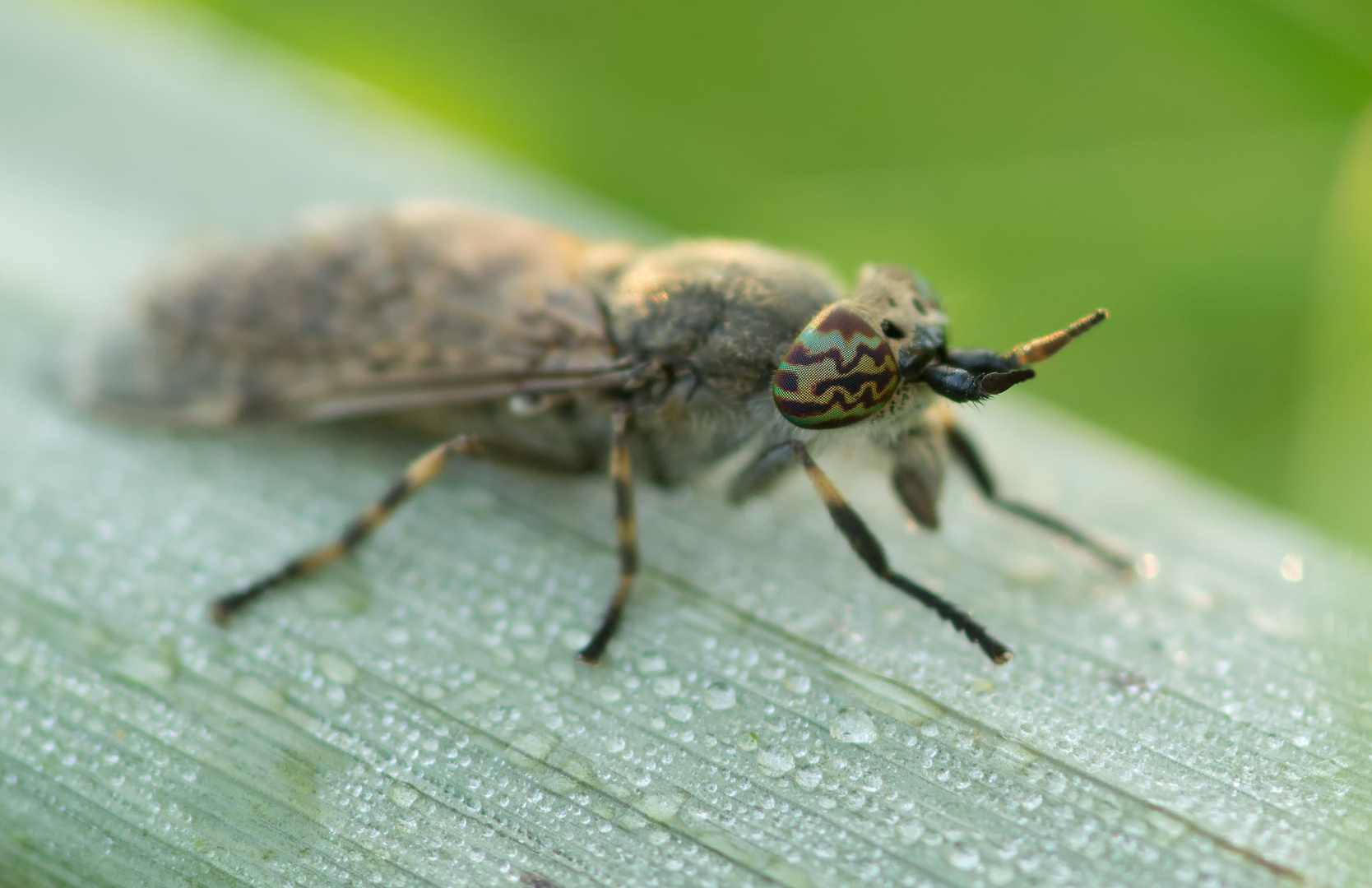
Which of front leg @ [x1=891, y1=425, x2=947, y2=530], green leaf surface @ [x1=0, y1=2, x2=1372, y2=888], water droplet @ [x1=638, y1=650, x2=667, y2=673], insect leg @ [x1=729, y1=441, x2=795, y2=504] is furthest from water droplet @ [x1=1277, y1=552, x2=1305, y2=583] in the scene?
water droplet @ [x1=638, y1=650, x2=667, y2=673]

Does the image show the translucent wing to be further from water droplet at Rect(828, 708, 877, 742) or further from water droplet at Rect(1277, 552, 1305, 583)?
water droplet at Rect(1277, 552, 1305, 583)

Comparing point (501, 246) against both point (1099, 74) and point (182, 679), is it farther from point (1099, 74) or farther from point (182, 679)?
point (1099, 74)

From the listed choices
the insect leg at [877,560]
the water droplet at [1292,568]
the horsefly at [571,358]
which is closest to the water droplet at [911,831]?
the insect leg at [877,560]

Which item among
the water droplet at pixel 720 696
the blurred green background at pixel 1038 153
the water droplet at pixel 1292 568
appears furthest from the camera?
the blurred green background at pixel 1038 153

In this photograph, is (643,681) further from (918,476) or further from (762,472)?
(918,476)

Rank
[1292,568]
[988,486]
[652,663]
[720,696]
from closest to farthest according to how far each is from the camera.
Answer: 1. [720,696]
2. [652,663]
3. [1292,568]
4. [988,486]

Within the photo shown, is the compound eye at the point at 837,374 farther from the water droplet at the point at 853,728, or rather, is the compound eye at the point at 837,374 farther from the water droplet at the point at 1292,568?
the water droplet at the point at 1292,568

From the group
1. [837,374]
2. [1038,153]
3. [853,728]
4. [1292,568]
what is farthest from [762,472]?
[1038,153]
